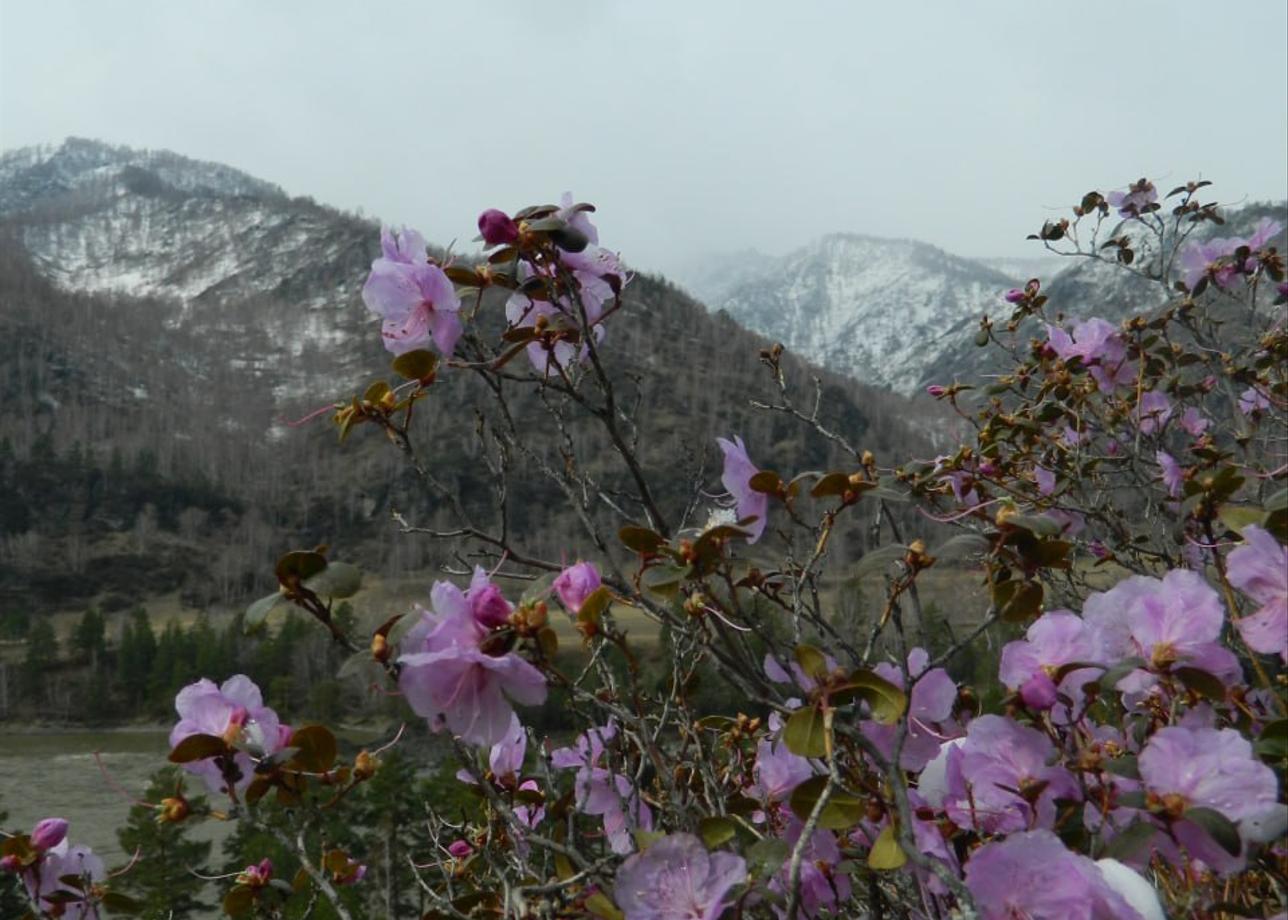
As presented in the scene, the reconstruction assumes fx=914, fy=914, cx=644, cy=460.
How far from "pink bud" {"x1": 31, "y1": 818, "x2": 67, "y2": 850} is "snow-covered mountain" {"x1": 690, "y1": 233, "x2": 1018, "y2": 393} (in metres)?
134

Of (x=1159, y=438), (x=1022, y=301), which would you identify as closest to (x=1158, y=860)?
(x=1159, y=438)

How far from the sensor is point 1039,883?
2.43ft

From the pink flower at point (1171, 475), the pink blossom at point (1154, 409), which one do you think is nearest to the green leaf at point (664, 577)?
the pink flower at point (1171, 475)

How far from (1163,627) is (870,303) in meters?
163

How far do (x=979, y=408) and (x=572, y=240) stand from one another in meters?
1.70

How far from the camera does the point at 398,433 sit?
1.23m

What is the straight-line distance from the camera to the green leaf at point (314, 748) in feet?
3.28

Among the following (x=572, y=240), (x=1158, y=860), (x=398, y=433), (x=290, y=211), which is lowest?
(x=1158, y=860)

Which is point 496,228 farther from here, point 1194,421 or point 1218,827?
point 1194,421

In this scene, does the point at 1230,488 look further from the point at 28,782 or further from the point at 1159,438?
the point at 28,782

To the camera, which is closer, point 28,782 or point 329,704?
point 28,782

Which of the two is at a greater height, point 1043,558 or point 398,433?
point 398,433

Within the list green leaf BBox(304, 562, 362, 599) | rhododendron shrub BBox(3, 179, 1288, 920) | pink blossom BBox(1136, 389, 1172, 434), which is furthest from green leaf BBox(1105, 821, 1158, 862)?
pink blossom BBox(1136, 389, 1172, 434)

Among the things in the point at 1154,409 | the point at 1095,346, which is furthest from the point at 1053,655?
the point at 1154,409
